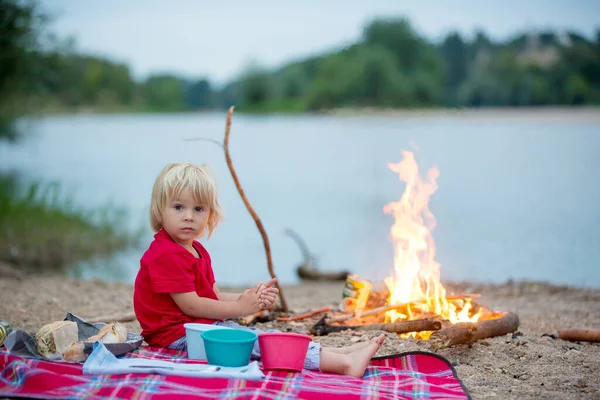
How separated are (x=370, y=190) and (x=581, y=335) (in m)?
20.3

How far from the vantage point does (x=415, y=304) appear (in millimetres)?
5301

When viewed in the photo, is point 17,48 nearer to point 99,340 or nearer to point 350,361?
point 99,340

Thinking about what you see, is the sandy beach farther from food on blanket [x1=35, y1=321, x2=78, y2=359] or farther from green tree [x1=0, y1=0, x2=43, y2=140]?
green tree [x1=0, y1=0, x2=43, y2=140]

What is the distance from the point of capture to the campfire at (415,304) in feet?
16.2

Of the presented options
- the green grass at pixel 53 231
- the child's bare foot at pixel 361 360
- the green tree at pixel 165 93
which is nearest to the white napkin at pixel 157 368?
the child's bare foot at pixel 361 360

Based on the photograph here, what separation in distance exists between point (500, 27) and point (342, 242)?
19.0m

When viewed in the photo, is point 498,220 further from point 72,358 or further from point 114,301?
point 72,358

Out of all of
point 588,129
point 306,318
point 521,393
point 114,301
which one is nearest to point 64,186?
point 114,301

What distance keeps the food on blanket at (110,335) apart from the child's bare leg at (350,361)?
1.24 meters

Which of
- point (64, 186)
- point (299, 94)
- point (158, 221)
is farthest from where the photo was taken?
point (299, 94)

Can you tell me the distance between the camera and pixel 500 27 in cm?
3092

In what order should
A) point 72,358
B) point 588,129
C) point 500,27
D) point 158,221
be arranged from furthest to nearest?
1. point 588,129
2. point 500,27
3. point 158,221
4. point 72,358

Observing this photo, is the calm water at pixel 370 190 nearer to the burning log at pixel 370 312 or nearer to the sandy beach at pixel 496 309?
the burning log at pixel 370 312

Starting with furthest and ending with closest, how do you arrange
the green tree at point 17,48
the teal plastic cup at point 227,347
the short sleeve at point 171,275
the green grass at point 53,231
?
the green tree at point 17,48 → the green grass at point 53,231 → the short sleeve at point 171,275 → the teal plastic cup at point 227,347
